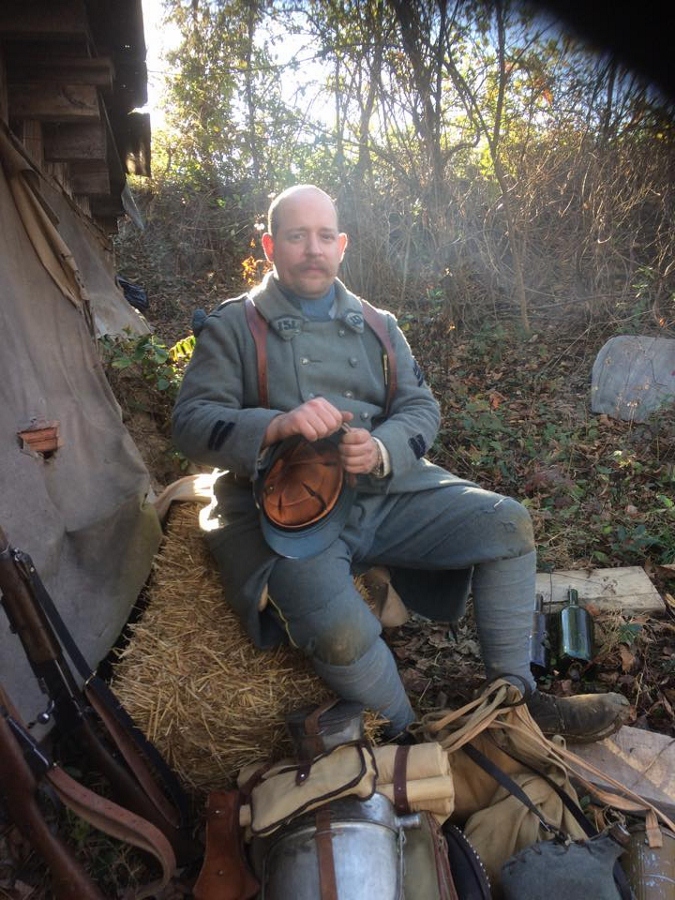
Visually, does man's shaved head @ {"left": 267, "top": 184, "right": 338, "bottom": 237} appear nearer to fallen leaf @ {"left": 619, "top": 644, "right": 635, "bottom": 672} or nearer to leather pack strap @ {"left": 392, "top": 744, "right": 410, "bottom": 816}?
leather pack strap @ {"left": 392, "top": 744, "right": 410, "bottom": 816}

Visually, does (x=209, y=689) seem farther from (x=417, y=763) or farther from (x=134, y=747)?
(x=417, y=763)

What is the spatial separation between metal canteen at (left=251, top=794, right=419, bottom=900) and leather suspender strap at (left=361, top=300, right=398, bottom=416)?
152cm

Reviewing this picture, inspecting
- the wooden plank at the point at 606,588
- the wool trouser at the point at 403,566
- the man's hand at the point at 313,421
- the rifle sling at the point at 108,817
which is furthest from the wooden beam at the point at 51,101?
the wooden plank at the point at 606,588

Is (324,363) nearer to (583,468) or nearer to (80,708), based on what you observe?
(80,708)

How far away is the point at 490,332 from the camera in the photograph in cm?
707

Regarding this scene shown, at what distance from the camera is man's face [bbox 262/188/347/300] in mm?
2555

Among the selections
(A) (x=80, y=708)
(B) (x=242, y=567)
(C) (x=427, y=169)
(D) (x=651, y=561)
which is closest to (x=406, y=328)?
(C) (x=427, y=169)

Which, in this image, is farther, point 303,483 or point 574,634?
point 574,634

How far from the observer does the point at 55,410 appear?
114 inches

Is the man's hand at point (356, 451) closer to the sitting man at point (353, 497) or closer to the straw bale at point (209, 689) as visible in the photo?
the sitting man at point (353, 497)

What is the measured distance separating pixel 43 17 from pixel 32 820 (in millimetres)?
3396

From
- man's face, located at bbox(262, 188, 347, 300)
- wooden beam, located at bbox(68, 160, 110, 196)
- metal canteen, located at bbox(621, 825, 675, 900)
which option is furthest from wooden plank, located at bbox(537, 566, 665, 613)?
wooden beam, located at bbox(68, 160, 110, 196)

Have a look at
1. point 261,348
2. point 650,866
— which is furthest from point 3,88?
point 650,866

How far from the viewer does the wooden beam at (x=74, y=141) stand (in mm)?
4371
